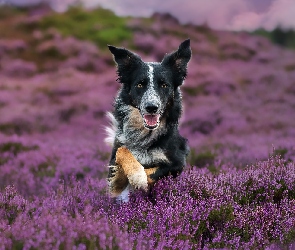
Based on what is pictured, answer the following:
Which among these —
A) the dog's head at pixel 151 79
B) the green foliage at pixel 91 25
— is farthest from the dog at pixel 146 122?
the green foliage at pixel 91 25

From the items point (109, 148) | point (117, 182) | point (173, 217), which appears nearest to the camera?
point (173, 217)

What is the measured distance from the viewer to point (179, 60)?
4.84 metres

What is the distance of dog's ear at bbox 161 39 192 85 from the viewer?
4.80m

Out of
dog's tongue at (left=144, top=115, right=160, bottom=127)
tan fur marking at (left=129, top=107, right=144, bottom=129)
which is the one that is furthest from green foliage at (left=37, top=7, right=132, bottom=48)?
dog's tongue at (left=144, top=115, right=160, bottom=127)

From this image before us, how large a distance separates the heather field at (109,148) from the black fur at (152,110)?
27 centimetres

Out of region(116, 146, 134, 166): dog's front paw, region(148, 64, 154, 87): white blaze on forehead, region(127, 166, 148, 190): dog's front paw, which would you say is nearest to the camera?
region(127, 166, 148, 190): dog's front paw

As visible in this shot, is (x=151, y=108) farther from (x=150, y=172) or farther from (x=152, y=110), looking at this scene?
(x=150, y=172)

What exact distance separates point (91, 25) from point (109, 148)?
753 inches

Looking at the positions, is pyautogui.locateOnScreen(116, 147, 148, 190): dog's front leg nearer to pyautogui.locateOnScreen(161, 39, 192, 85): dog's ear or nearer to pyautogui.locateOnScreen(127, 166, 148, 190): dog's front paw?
pyautogui.locateOnScreen(127, 166, 148, 190): dog's front paw

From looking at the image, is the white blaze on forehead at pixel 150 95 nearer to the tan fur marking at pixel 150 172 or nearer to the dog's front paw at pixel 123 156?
the dog's front paw at pixel 123 156

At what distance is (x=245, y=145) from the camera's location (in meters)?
10.3

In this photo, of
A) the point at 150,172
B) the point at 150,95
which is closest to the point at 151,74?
the point at 150,95


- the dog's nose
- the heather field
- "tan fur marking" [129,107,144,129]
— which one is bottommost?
the heather field

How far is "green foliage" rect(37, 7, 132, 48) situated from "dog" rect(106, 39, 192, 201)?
2027 cm
